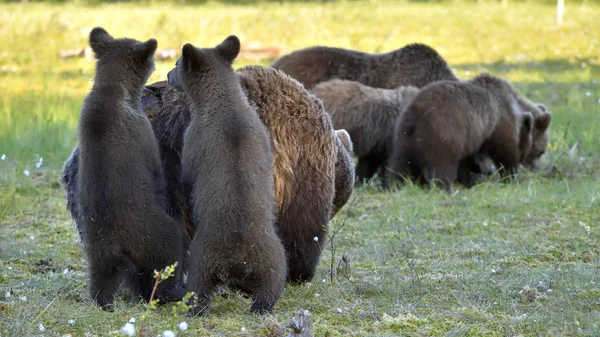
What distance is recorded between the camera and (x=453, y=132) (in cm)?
1098

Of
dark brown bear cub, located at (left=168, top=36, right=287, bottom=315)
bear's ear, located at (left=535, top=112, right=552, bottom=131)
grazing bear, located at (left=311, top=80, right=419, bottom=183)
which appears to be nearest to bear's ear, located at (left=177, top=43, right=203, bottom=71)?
dark brown bear cub, located at (left=168, top=36, right=287, bottom=315)

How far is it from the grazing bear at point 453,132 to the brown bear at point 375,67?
3.71 feet

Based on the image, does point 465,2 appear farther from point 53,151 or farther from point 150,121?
point 150,121

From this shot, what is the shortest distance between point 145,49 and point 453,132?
19.9 ft

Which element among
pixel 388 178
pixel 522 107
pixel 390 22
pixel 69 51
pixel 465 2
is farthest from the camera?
pixel 465 2

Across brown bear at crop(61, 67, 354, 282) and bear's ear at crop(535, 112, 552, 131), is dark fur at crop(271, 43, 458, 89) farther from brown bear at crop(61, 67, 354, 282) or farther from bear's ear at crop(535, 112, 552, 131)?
brown bear at crop(61, 67, 354, 282)

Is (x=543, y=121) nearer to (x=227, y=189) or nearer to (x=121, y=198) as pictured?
(x=227, y=189)

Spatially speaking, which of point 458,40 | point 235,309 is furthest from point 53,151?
point 458,40

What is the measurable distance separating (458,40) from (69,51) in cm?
1064

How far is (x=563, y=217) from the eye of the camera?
8859 millimetres

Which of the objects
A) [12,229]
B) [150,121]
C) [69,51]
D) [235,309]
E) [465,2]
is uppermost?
[150,121]

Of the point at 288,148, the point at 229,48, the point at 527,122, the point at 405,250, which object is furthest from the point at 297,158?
the point at 527,122

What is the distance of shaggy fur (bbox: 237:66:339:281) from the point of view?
5863 mm

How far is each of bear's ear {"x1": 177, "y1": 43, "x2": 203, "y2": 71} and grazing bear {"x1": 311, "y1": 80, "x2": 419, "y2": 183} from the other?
6010 millimetres
